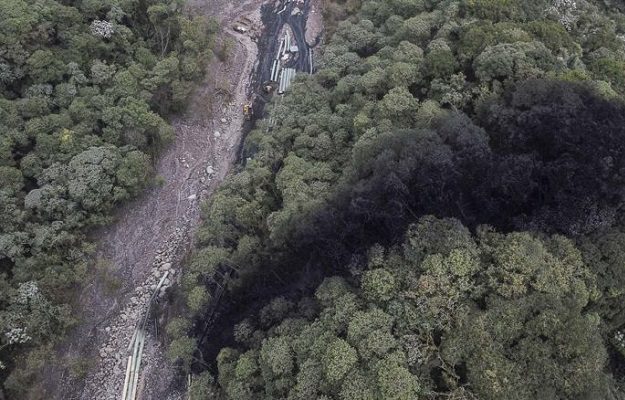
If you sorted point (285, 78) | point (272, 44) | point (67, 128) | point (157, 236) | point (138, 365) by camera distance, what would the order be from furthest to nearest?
1. point (272, 44)
2. point (285, 78)
3. point (157, 236)
4. point (67, 128)
5. point (138, 365)

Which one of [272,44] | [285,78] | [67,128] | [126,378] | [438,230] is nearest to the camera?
[438,230]

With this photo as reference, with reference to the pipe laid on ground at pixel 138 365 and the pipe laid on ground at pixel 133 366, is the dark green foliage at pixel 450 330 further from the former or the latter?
the pipe laid on ground at pixel 133 366

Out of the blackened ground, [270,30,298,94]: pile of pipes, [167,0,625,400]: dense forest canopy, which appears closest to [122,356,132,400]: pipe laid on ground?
[167,0,625,400]: dense forest canopy

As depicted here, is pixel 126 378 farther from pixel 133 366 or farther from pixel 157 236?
pixel 157 236

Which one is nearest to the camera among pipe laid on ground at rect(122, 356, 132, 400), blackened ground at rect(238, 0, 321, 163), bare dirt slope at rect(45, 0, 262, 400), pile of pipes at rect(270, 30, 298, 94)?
pipe laid on ground at rect(122, 356, 132, 400)

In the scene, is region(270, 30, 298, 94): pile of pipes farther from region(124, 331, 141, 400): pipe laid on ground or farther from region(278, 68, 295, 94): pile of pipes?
region(124, 331, 141, 400): pipe laid on ground

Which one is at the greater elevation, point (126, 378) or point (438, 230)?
point (438, 230)

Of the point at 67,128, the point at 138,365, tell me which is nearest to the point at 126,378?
the point at 138,365
